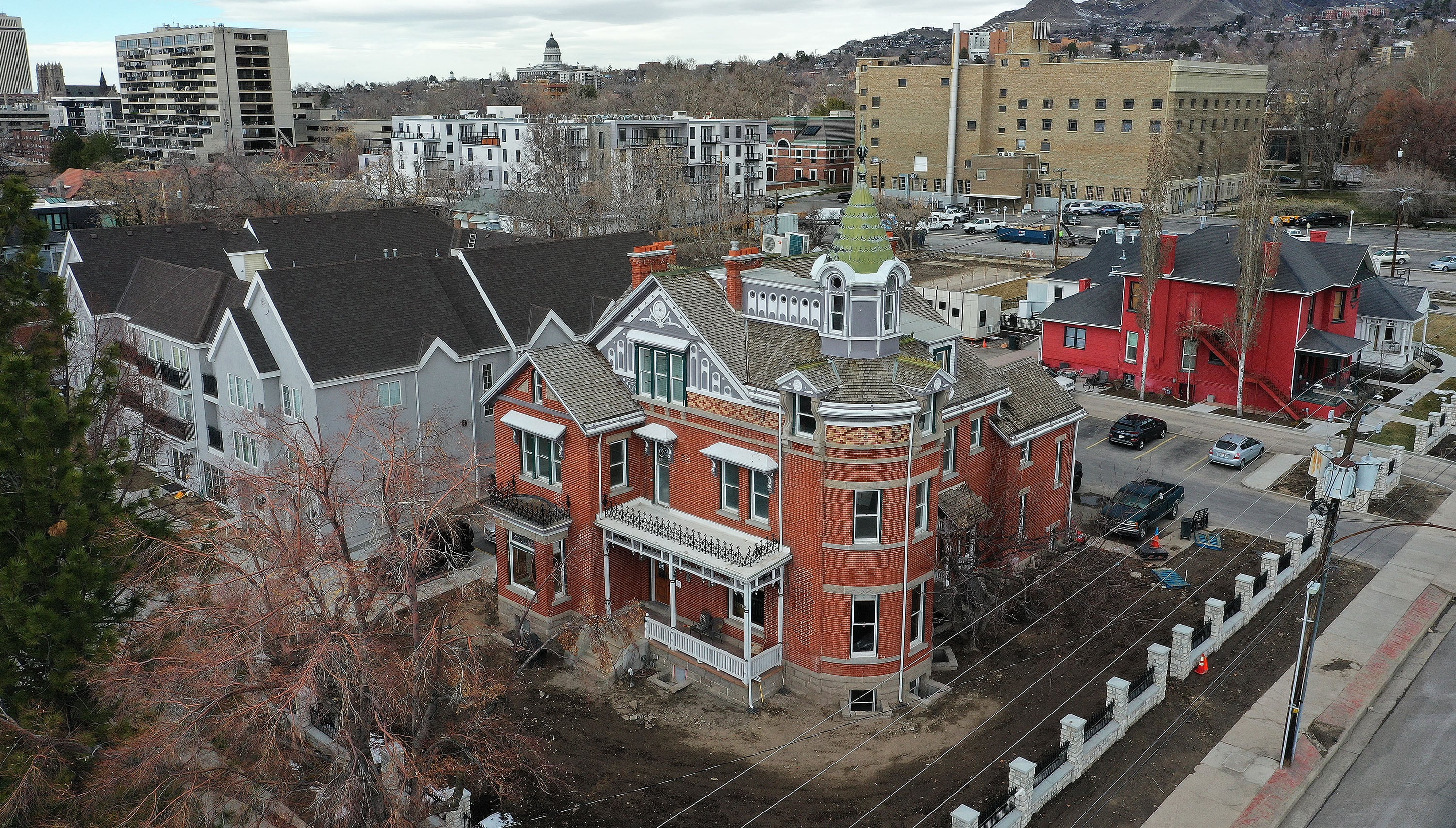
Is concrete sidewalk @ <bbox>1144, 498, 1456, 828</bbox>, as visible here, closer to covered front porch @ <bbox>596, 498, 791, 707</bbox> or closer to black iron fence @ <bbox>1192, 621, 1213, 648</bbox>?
black iron fence @ <bbox>1192, 621, 1213, 648</bbox>

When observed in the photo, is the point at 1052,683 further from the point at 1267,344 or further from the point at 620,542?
the point at 1267,344

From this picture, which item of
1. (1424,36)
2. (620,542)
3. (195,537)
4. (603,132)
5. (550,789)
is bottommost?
(550,789)

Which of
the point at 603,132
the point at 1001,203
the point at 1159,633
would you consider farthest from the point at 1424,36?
the point at 1159,633

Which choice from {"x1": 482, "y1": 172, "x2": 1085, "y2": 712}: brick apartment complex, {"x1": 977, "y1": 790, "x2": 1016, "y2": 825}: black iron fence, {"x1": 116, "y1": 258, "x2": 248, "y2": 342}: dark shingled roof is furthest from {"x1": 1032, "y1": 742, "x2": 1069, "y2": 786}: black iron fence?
{"x1": 116, "y1": 258, "x2": 248, "y2": 342}: dark shingled roof

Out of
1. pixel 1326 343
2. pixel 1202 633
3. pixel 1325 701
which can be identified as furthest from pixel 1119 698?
pixel 1326 343

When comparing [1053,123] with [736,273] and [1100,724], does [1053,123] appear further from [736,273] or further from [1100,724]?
[1100,724]
